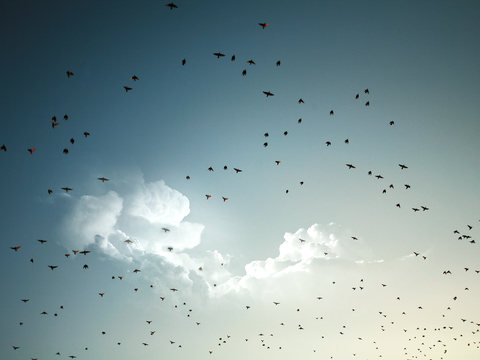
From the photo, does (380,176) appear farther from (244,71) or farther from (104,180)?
(104,180)

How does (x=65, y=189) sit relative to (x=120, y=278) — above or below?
above

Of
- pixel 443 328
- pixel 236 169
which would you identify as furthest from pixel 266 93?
pixel 443 328

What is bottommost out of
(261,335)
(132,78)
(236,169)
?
(261,335)

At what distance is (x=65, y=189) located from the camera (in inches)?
1480

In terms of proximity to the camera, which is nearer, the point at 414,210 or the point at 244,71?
the point at 244,71

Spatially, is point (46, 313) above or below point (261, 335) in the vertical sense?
above

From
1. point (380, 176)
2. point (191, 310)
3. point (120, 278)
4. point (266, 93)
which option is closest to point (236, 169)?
point (266, 93)

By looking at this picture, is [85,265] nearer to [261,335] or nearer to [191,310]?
[191,310]

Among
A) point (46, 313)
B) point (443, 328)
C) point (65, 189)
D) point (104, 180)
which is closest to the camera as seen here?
point (104, 180)

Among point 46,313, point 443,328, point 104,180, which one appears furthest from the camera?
point 443,328

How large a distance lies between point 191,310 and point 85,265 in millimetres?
30874

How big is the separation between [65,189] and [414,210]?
56.4 meters

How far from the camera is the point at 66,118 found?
35938mm

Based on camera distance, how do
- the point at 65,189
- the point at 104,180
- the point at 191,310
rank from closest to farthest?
the point at 104,180, the point at 65,189, the point at 191,310
